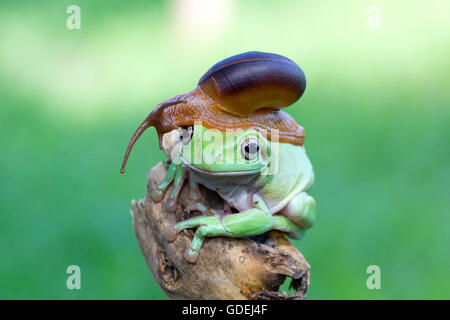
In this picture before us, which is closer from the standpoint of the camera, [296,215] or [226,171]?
[226,171]

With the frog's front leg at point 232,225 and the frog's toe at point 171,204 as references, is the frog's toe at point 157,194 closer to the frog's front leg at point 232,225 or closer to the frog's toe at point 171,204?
the frog's toe at point 171,204

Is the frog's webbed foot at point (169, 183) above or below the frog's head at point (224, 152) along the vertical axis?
below
